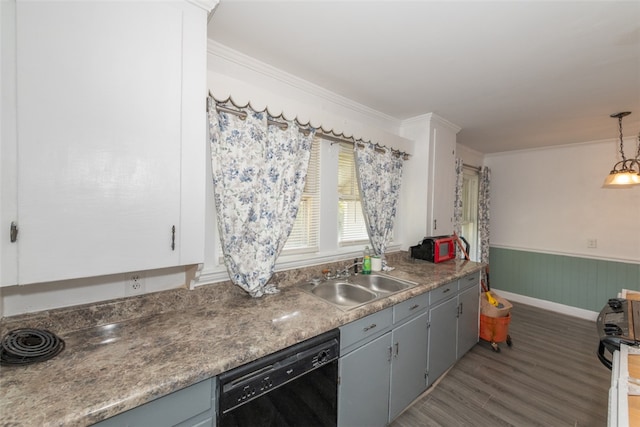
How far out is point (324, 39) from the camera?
1.50 meters

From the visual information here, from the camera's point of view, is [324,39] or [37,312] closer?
[37,312]

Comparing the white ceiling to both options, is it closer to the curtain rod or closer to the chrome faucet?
the curtain rod

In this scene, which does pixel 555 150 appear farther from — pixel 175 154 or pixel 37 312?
pixel 37 312

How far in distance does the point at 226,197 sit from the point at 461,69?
5.85 feet

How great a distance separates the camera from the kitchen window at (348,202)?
239 centimetres

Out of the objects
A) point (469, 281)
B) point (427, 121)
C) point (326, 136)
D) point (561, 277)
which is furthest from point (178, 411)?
point (561, 277)

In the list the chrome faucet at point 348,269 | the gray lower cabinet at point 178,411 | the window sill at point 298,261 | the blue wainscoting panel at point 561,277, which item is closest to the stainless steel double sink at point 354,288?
the chrome faucet at point 348,269

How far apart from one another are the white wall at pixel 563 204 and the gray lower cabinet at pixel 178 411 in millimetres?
4852

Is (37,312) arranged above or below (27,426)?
above

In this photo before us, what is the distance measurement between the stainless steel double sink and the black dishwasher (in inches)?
23.3

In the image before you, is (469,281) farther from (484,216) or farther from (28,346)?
(28,346)

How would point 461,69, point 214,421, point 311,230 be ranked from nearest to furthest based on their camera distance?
point 214,421 → point 461,69 → point 311,230

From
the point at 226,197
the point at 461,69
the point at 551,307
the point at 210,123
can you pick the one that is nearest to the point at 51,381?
the point at 226,197

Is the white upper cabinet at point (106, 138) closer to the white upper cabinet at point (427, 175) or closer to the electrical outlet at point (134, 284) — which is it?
the electrical outlet at point (134, 284)
